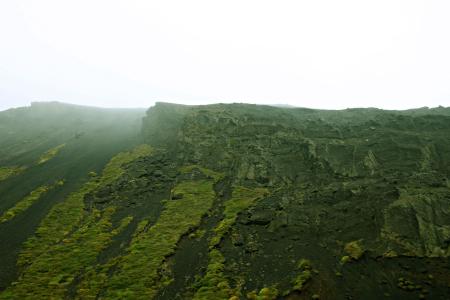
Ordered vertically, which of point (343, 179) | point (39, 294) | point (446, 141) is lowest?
point (39, 294)

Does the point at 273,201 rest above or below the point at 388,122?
below

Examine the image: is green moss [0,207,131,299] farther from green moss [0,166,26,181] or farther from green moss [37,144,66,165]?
green moss [37,144,66,165]

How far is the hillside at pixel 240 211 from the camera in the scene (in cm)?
2975

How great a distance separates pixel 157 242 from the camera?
37344 millimetres

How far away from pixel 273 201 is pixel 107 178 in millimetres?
27925

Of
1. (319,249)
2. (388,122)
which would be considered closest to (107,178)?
(319,249)

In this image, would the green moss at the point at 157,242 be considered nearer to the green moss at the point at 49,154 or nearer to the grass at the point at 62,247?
the grass at the point at 62,247

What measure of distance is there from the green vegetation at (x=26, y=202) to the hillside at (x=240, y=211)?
0.30 m

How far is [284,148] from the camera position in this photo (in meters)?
57.7

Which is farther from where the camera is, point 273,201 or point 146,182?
point 146,182

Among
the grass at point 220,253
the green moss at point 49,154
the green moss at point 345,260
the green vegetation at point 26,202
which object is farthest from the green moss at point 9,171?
the green moss at point 345,260

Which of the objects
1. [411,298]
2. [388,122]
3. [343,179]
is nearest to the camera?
[411,298]

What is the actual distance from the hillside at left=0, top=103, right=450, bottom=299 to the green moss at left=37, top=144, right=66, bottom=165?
57 centimetres

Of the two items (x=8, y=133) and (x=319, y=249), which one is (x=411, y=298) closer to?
(x=319, y=249)
